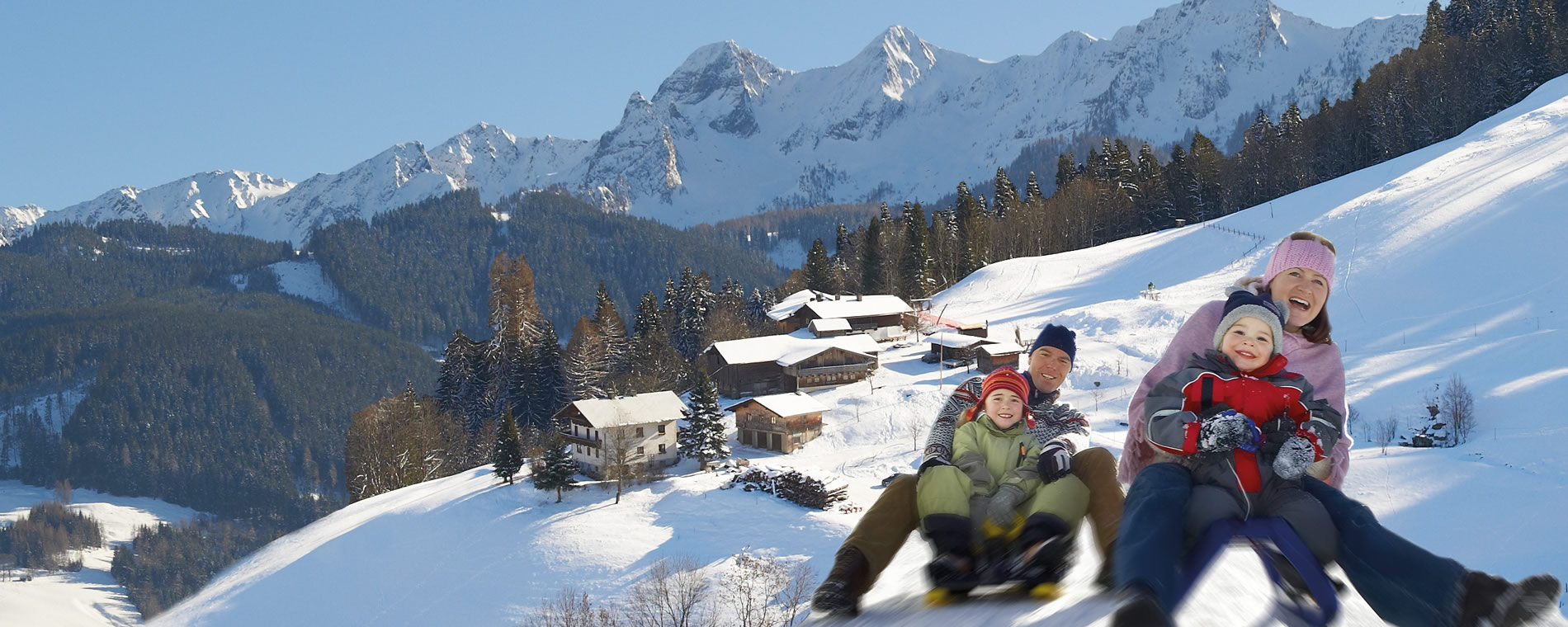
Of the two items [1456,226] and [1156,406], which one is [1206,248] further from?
[1156,406]

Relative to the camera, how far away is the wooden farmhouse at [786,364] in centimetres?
4378

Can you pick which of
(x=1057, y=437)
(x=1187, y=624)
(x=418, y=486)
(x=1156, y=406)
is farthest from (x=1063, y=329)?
(x=418, y=486)

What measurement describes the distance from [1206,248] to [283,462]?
397 feet

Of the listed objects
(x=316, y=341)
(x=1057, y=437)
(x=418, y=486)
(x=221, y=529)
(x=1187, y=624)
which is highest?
(x=316, y=341)

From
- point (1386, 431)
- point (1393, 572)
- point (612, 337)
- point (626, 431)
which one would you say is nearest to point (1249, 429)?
point (1393, 572)

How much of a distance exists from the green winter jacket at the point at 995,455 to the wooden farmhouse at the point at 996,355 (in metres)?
35.2

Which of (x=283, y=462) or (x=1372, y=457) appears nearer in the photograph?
(x=1372, y=457)

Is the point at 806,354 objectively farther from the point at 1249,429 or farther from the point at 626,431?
the point at 1249,429

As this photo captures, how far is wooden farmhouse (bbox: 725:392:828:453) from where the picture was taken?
34906mm

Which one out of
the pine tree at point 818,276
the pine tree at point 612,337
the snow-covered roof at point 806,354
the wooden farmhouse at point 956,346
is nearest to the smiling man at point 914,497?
the wooden farmhouse at point 956,346

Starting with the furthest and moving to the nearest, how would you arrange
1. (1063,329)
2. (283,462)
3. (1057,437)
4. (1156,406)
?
(283,462), (1063,329), (1057,437), (1156,406)

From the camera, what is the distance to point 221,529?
3986 inches

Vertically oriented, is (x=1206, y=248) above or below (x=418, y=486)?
above

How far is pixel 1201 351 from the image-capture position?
182 inches
